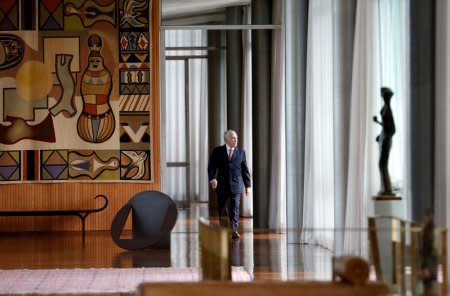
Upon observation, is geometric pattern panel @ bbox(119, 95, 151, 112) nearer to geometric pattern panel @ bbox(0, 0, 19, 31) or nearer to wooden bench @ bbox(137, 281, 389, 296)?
geometric pattern panel @ bbox(0, 0, 19, 31)

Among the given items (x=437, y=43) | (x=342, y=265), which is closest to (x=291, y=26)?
(x=437, y=43)

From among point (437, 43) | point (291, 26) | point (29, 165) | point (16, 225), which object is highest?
point (291, 26)

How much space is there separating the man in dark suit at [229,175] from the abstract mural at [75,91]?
2253 millimetres

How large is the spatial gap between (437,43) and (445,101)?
0.52 meters

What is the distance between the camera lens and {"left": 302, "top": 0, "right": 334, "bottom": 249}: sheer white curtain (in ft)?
41.7

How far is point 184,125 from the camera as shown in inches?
801

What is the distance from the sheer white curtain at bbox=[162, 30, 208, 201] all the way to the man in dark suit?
18.8 ft

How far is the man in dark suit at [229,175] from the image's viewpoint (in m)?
13.7

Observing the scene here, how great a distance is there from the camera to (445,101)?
26.3 ft

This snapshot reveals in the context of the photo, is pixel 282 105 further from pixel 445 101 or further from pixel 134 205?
pixel 445 101

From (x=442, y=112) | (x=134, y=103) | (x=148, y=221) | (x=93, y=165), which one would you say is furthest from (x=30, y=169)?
(x=442, y=112)

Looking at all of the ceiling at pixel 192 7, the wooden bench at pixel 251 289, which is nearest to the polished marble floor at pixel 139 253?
the wooden bench at pixel 251 289

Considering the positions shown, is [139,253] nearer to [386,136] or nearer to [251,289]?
[386,136]

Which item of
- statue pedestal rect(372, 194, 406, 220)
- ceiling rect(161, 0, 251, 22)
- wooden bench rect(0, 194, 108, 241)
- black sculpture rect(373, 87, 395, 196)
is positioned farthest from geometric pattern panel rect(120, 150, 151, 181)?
statue pedestal rect(372, 194, 406, 220)
